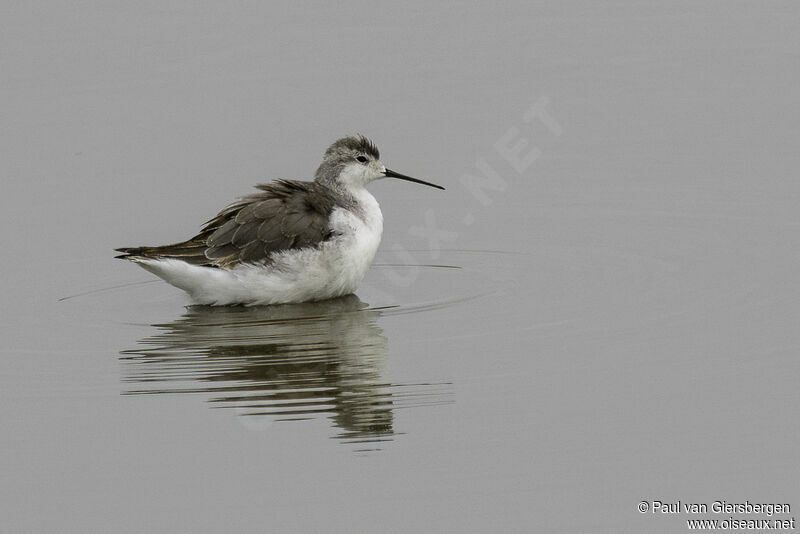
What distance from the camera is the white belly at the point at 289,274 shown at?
15.4m

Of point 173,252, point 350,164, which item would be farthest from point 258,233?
point 350,164

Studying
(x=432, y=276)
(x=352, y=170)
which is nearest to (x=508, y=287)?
(x=432, y=276)

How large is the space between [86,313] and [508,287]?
484cm

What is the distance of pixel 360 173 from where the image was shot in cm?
1658

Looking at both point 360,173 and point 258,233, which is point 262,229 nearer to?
point 258,233

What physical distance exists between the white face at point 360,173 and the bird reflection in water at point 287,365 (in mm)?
1613


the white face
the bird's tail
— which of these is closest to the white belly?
the bird's tail

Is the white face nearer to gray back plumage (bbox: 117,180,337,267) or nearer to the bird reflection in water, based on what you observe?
gray back plumage (bbox: 117,180,337,267)

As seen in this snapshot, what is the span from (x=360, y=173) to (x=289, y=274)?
1860 mm

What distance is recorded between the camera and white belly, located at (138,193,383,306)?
15375mm

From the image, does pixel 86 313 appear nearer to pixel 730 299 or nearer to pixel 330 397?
pixel 330 397

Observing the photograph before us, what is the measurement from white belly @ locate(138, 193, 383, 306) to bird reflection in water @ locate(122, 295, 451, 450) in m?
0.15

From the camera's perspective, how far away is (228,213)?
15.9 meters

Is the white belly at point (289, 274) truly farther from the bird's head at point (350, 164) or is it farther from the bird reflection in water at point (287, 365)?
the bird's head at point (350, 164)
